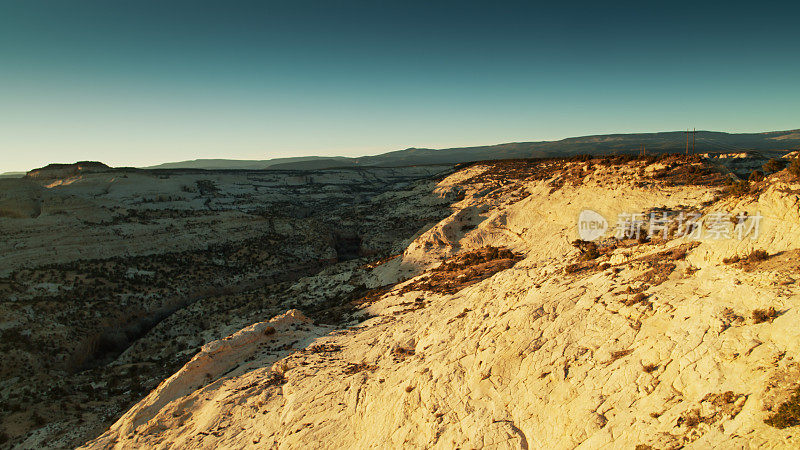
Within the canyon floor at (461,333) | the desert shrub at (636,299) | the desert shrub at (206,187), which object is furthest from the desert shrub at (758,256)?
the desert shrub at (206,187)

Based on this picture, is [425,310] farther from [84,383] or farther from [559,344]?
[84,383]

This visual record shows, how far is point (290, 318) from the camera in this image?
1681 cm

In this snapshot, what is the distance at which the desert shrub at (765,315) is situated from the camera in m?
6.51

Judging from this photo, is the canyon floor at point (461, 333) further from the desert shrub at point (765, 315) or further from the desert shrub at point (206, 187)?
the desert shrub at point (206, 187)

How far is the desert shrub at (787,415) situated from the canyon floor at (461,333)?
2 centimetres

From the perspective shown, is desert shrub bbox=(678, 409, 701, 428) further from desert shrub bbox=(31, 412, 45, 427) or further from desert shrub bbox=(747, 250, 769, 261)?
desert shrub bbox=(31, 412, 45, 427)

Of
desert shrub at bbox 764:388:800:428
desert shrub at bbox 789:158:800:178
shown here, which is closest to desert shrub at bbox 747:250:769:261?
desert shrub at bbox 789:158:800:178

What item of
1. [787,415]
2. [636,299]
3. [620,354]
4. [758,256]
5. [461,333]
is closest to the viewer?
[787,415]

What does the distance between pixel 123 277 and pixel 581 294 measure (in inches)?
1330

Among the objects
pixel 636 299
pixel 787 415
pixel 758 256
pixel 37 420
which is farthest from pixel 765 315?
pixel 37 420

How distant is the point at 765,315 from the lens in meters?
6.55

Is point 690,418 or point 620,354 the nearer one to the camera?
point 690,418

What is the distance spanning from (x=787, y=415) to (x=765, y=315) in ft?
7.71

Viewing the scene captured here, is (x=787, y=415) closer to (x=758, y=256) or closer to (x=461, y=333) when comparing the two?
(x=758, y=256)
